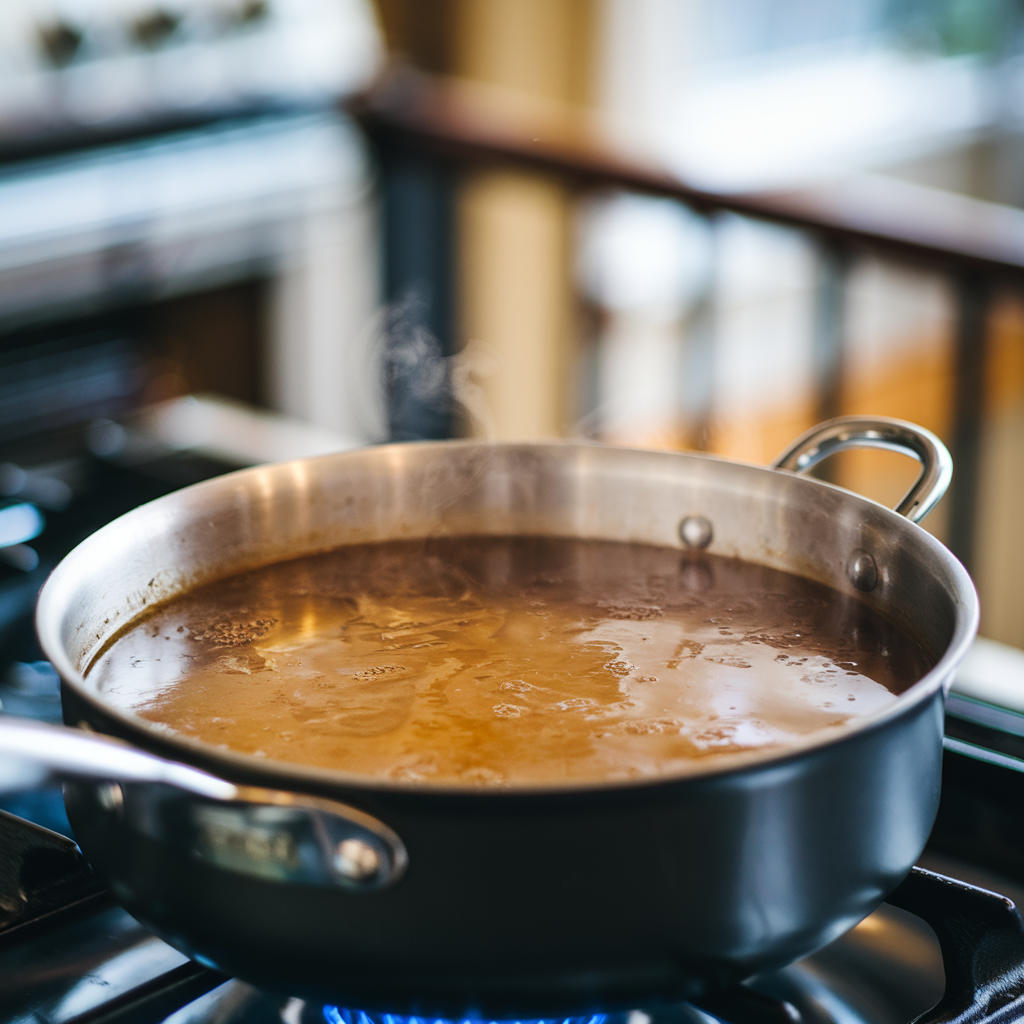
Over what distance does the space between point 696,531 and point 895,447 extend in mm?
165

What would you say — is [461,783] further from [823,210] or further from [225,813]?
[823,210]

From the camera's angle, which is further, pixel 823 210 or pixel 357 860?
pixel 823 210

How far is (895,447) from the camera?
0.84 metres

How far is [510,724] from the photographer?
2.24 ft

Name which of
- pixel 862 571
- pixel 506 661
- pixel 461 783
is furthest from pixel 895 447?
pixel 461 783

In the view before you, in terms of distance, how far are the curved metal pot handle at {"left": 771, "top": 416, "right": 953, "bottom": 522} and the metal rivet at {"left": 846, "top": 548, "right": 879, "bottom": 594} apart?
4 centimetres

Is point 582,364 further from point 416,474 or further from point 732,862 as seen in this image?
point 732,862

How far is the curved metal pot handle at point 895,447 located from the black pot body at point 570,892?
222 mm

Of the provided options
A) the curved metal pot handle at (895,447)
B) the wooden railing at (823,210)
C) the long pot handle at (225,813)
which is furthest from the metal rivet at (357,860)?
the wooden railing at (823,210)

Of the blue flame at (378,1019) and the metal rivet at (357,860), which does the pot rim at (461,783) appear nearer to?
the metal rivet at (357,860)

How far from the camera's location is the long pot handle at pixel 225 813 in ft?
1.59

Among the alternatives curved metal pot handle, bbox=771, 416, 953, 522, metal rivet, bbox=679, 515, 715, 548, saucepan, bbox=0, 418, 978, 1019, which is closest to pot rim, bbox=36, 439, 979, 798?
saucepan, bbox=0, 418, 978, 1019

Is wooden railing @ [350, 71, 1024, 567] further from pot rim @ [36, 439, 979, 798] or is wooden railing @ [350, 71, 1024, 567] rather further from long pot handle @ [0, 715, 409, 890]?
long pot handle @ [0, 715, 409, 890]

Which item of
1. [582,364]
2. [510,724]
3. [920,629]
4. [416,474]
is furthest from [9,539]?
[582,364]
